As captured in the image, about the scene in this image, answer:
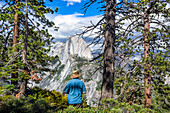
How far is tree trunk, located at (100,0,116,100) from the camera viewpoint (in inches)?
226

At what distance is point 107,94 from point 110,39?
7.30 ft

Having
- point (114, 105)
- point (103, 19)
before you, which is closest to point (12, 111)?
point (114, 105)

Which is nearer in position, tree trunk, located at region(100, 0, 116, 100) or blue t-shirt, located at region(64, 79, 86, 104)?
blue t-shirt, located at region(64, 79, 86, 104)

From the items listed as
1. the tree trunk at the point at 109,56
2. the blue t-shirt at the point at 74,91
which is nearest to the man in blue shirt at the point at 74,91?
the blue t-shirt at the point at 74,91

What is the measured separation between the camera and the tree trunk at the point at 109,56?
18.9 ft

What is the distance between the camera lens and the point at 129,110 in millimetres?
3934

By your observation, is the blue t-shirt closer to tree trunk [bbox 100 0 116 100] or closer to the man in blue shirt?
the man in blue shirt

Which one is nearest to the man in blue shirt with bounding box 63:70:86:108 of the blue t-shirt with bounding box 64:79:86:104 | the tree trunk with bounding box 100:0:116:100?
the blue t-shirt with bounding box 64:79:86:104

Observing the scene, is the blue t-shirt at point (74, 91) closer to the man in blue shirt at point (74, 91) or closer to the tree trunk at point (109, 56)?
the man in blue shirt at point (74, 91)

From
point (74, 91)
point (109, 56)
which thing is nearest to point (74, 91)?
point (74, 91)

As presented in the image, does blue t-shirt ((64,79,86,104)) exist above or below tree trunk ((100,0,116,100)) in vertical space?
below

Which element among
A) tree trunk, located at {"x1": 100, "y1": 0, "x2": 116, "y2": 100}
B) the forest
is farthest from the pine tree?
tree trunk, located at {"x1": 100, "y1": 0, "x2": 116, "y2": 100}

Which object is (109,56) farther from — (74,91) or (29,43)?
(29,43)

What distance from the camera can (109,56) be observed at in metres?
5.91
